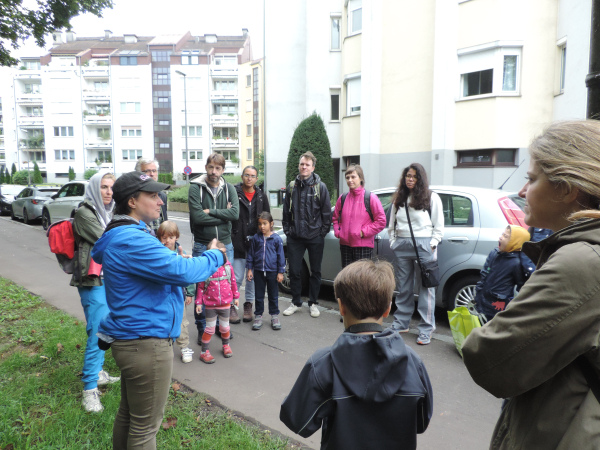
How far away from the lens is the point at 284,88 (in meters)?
24.0

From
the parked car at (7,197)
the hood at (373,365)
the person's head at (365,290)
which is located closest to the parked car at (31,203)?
the parked car at (7,197)

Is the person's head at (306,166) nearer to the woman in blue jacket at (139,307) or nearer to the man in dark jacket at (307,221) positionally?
the man in dark jacket at (307,221)

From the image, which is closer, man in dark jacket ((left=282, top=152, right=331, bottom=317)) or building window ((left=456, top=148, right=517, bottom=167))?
man in dark jacket ((left=282, top=152, right=331, bottom=317))

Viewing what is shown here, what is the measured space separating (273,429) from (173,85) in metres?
67.7

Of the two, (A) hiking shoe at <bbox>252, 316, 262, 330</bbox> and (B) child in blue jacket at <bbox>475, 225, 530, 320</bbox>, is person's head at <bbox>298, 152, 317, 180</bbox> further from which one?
(B) child in blue jacket at <bbox>475, 225, 530, 320</bbox>

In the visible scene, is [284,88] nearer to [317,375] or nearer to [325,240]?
[325,240]

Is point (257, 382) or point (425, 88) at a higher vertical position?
point (425, 88)

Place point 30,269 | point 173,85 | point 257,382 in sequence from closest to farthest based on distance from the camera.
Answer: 1. point 257,382
2. point 30,269
3. point 173,85

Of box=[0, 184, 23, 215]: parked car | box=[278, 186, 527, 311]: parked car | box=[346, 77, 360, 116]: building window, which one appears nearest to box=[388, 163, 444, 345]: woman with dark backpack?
box=[278, 186, 527, 311]: parked car

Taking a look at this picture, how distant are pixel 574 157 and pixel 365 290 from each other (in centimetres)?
89

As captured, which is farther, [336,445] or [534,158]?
[336,445]

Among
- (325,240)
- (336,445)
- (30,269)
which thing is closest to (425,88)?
(325,240)

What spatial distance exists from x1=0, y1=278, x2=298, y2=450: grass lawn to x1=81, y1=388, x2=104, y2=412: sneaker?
0.15 ft

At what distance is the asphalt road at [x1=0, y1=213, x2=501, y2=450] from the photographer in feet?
10.9
